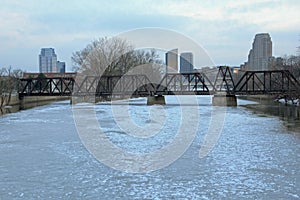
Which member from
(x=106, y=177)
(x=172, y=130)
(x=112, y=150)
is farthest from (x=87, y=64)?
(x=106, y=177)

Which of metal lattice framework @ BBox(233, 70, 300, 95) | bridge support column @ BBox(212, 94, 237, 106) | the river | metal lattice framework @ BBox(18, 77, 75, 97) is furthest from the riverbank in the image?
the river

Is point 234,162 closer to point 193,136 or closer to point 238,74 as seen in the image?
point 193,136

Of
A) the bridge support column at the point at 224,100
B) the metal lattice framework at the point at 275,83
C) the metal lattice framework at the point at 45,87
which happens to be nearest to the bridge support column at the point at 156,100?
the bridge support column at the point at 224,100

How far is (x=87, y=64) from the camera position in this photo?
2457 inches

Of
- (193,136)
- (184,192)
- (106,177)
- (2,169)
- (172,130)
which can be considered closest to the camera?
(184,192)

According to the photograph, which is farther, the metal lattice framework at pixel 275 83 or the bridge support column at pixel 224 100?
the bridge support column at pixel 224 100

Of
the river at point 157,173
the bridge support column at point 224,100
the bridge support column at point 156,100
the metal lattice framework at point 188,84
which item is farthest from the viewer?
the metal lattice framework at point 188,84

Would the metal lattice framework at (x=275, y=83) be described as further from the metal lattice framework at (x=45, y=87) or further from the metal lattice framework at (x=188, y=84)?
the metal lattice framework at (x=45, y=87)

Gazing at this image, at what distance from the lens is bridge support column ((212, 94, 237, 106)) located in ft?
163

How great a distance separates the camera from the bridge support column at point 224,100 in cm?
4972

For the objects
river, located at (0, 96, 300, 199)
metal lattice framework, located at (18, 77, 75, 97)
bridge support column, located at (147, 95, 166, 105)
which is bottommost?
river, located at (0, 96, 300, 199)

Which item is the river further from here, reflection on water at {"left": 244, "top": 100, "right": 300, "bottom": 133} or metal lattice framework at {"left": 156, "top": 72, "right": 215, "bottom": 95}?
metal lattice framework at {"left": 156, "top": 72, "right": 215, "bottom": 95}

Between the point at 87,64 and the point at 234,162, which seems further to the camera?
the point at 87,64

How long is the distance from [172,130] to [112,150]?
6.84m
